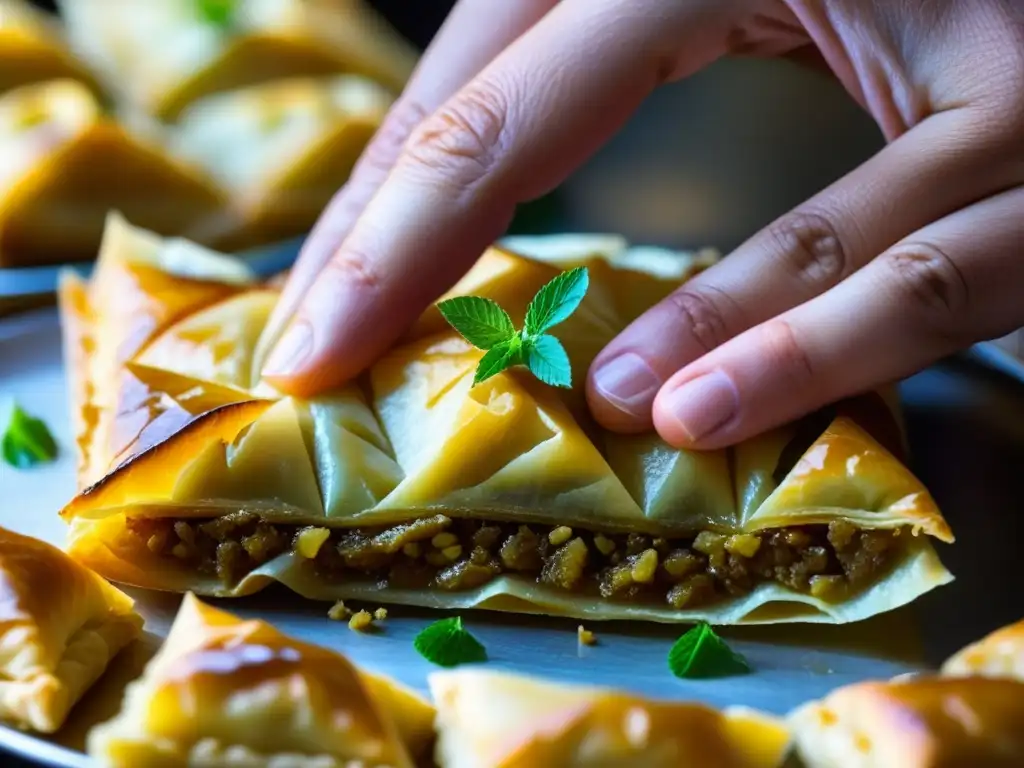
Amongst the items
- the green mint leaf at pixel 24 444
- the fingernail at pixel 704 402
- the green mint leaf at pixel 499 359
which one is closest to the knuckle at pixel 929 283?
the fingernail at pixel 704 402

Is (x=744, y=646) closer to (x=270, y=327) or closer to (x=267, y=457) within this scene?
(x=267, y=457)

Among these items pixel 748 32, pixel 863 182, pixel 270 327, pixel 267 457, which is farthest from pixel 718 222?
pixel 267 457

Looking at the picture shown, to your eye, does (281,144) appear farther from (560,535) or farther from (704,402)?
(704,402)

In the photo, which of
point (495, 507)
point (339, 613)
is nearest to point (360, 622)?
point (339, 613)

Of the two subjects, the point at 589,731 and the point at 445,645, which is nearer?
the point at 589,731

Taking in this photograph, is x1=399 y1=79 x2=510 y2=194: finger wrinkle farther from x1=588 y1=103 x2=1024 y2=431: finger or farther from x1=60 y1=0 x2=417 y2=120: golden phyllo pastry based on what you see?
x1=60 y1=0 x2=417 y2=120: golden phyllo pastry

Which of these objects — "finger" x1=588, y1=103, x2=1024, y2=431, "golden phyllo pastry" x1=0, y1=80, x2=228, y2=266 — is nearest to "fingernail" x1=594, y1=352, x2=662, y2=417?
"finger" x1=588, y1=103, x2=1024, y2=431
